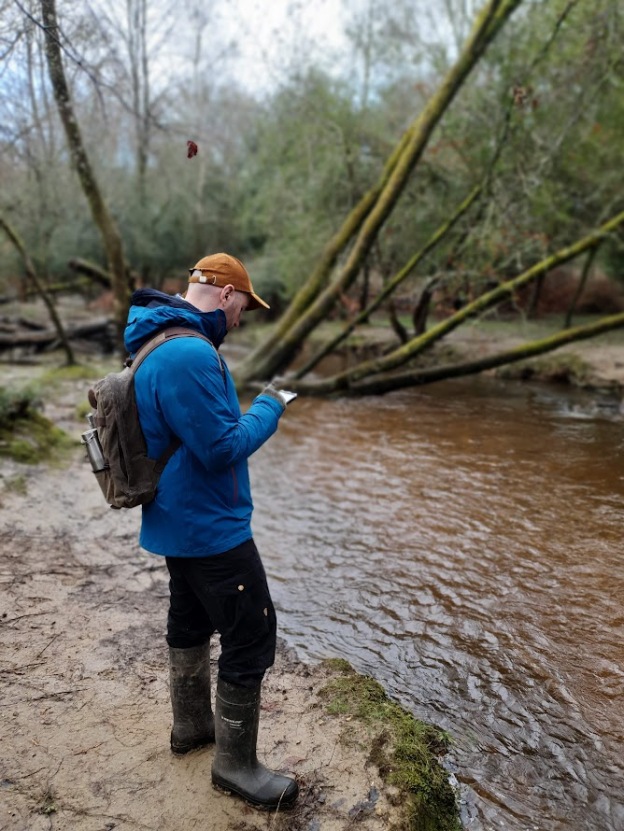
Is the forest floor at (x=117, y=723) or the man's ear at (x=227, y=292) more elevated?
the man's ear at (x=227, y=292)

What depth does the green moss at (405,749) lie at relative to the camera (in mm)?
2611

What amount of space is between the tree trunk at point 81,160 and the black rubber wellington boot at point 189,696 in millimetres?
4869

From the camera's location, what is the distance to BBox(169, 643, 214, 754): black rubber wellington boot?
9.20ft

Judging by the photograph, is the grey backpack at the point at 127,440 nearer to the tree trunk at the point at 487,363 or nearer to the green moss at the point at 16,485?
the green moss at the point at 16,485

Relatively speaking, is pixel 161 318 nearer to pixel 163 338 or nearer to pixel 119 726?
pixel 163 338

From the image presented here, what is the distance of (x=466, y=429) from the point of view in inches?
386

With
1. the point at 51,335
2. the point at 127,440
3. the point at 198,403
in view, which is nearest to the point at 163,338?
the point at 198,403

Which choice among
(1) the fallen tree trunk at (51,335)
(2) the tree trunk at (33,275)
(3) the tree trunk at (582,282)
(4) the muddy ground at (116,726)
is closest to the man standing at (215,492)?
(4) the muddy ground at (116,726)

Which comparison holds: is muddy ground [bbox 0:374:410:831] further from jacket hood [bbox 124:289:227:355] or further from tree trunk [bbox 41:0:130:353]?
tree trunk [bbox 41:0:130:353]

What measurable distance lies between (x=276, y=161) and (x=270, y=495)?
14.4 meters

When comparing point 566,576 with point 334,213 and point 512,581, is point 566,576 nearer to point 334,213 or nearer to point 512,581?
point 512,581

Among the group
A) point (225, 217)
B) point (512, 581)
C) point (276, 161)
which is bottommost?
point (512, 581)

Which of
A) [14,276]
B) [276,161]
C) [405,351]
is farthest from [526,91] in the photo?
[14,276]

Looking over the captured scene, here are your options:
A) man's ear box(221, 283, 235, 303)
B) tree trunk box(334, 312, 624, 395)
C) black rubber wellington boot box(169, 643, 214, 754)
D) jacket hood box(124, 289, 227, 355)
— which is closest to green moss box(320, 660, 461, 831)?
black rubber wellington boot box(169, 643, 214, 754)
